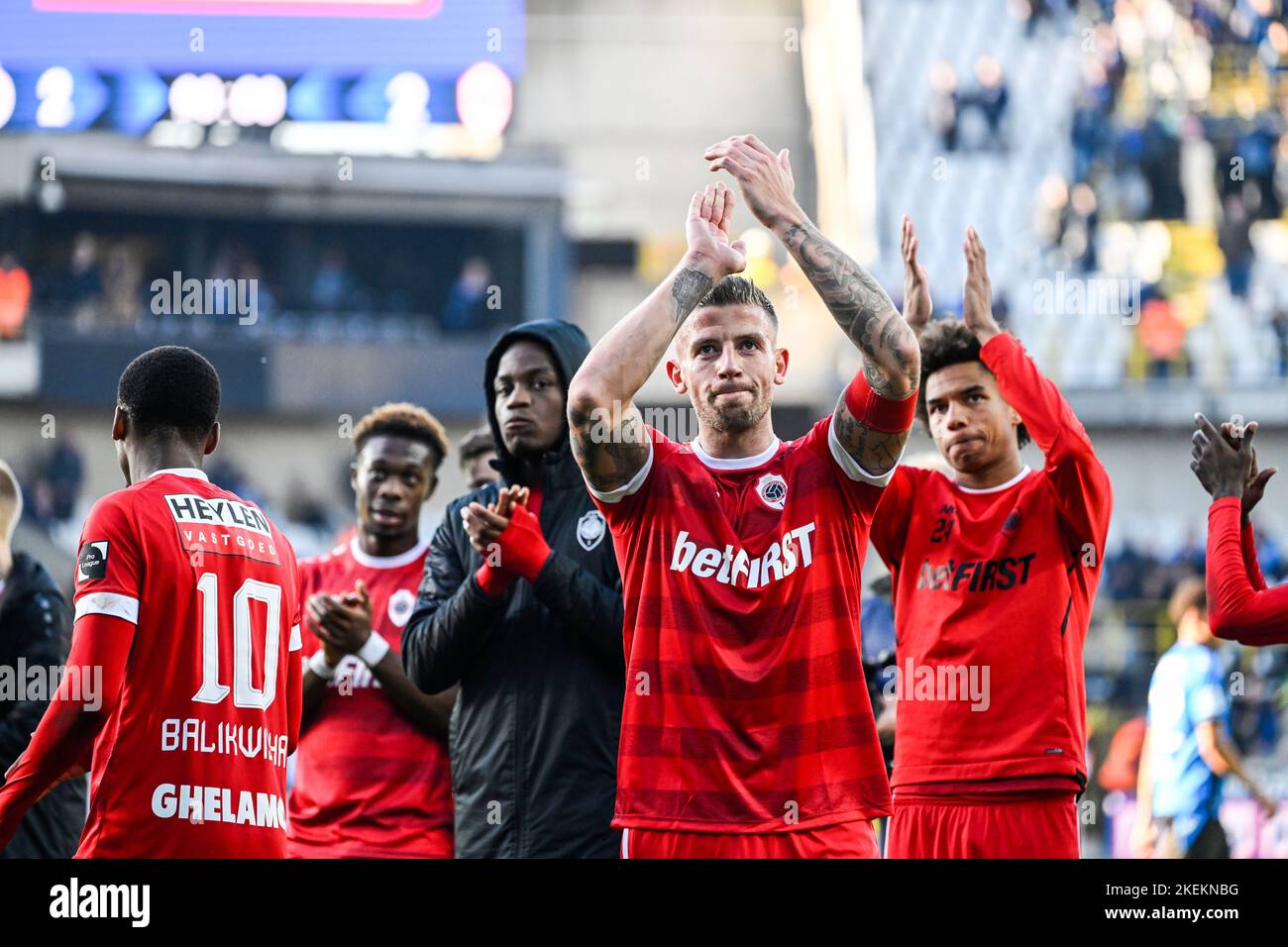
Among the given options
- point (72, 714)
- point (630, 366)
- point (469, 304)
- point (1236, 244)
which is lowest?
point (72, 714)

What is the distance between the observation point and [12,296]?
21688 mm

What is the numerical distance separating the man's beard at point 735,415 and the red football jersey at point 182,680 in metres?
1.25

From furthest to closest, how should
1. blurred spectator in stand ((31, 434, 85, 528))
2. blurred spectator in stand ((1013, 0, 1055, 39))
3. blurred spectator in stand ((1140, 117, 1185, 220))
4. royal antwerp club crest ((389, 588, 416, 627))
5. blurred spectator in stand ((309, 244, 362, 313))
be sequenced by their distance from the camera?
1. blurred spectator in stand ((1013, 0, 1055, 39))
2. blurred spectator in stand ((309, 244, 362, 313))
3. blurred spectator in stand ((1140, 117, 1185, 220))
4. blurred spectator in stand ((31, 434, 85, 528))
5. royal antwerp club crest ((389, 588, 416, 627))

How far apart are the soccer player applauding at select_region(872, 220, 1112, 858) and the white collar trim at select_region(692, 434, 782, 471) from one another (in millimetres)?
751

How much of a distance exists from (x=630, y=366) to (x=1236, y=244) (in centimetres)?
1913

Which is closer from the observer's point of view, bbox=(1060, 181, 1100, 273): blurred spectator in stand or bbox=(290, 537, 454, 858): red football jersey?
bbox=(290, 537, 454, 858): red football jersey

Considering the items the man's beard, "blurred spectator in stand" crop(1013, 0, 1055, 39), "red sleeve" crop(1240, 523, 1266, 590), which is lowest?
"red sleeve" crop(1240, 523, 1266, 590)

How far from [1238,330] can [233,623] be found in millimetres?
18673

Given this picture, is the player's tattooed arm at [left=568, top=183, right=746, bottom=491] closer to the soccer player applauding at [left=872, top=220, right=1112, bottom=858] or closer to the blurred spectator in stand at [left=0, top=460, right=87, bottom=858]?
the soccer player applauding at [left=872, top=220, right=1112, bottom=858]

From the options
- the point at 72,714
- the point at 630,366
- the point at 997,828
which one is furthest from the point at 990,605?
the point at 72,714

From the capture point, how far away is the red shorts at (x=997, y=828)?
4285 mm

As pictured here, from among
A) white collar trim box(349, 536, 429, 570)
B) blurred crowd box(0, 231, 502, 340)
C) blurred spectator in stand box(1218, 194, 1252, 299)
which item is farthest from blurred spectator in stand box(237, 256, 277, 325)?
white collar trim box(349, 536, 429, 570)

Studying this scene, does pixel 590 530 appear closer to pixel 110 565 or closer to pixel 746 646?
pixel 746 646

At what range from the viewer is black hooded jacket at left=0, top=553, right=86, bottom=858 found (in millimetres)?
4918
